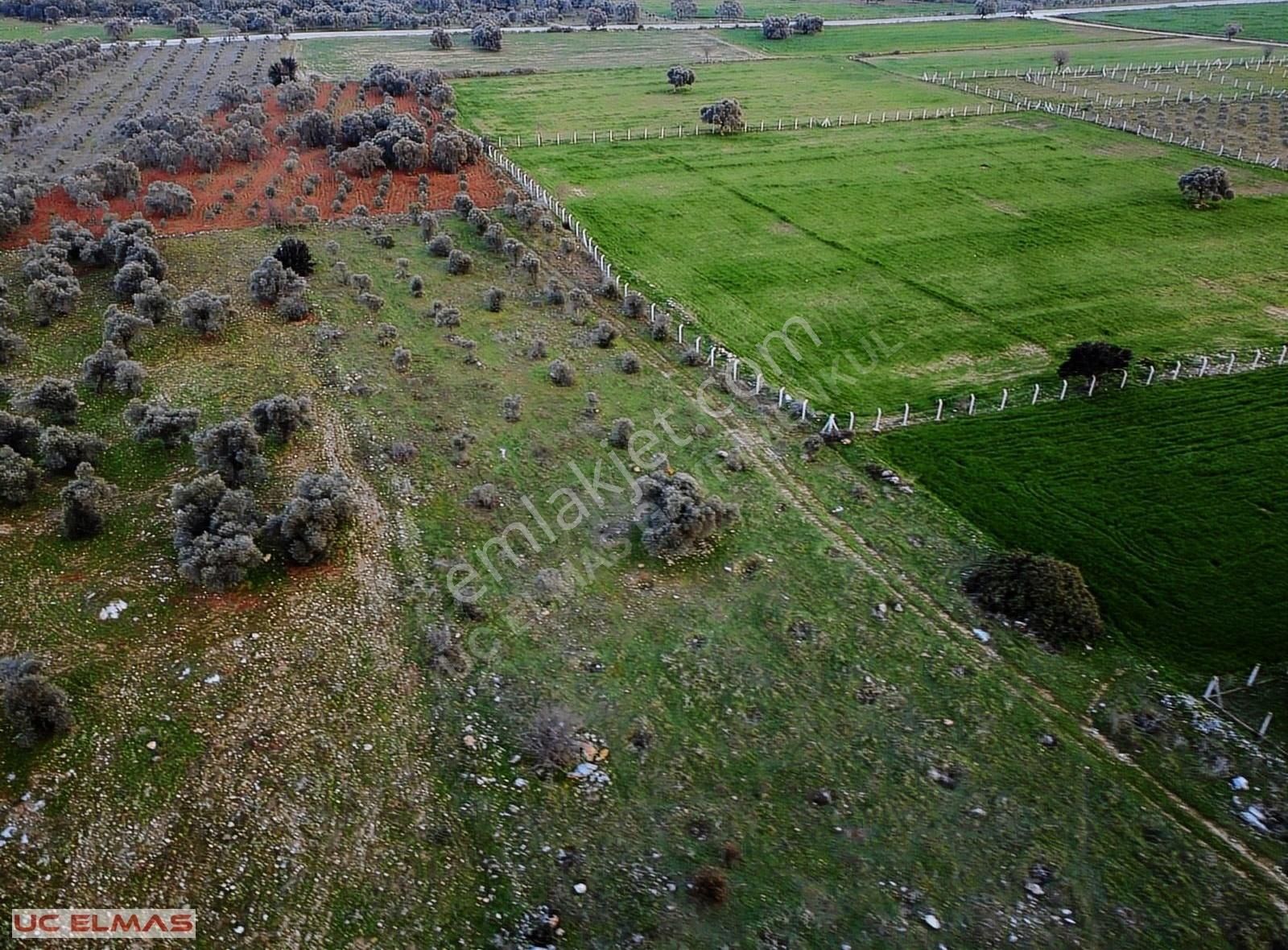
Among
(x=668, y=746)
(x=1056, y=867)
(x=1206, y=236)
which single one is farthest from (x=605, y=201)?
(x=1056, y=867)

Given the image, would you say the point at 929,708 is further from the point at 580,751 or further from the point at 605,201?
the point at 605,201

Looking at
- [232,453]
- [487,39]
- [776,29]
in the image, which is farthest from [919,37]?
[232,453]

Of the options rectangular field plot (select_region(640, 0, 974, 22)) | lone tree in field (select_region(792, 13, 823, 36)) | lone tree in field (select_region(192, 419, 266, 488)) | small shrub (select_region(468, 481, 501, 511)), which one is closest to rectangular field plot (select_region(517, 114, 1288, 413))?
small shrub (select_region(468, 481, 501, 511))

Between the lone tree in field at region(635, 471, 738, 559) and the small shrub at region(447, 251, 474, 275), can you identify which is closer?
the lone tree in field at region(635, 471, 738, 559)

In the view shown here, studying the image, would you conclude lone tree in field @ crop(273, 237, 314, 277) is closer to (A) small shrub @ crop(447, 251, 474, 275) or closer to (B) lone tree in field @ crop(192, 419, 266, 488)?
(A) small shrub @ crop(447, 251, 474, 275)

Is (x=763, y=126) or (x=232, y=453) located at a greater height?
(x=763, y=126)

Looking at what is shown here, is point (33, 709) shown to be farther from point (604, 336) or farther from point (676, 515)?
point (604, 336)
